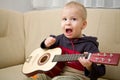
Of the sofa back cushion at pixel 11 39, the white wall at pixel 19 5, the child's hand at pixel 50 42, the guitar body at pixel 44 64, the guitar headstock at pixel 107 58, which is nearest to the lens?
the guitar headstock at pixel 107 58

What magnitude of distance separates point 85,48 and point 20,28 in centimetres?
78

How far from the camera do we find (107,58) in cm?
101

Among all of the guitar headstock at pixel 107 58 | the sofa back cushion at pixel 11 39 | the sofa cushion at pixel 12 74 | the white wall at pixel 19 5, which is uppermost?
the white wall at pixel 19 5

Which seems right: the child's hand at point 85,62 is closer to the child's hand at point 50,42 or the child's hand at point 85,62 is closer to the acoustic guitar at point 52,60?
the acoustic guitar at point 52,60

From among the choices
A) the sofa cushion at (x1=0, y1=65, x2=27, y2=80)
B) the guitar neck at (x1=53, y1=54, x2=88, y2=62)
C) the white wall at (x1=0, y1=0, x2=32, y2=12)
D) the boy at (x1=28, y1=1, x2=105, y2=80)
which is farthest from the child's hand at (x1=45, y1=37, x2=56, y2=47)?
the white wall at (x1=0, y1=0, x2=32, y2=12)

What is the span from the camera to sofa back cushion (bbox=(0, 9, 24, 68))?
5.79 ft

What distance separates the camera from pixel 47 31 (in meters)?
1.76

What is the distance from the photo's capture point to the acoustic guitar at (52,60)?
102 cm

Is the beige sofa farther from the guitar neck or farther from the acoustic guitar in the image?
the guitar neck

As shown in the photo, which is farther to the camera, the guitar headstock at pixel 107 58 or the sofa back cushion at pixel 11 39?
the sofa back cushion at pixel 11 39

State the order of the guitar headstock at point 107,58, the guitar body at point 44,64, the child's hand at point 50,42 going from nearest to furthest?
the guitar headstock at point 107,58
the guitar body at point 44,64
the child's hand at point 50,42

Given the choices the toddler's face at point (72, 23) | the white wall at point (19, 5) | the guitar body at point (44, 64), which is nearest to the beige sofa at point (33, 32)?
the guitar body at point (44, 64)

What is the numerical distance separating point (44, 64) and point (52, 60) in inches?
2.3

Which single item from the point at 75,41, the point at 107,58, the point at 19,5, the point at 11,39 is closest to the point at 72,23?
the point at 75,41
